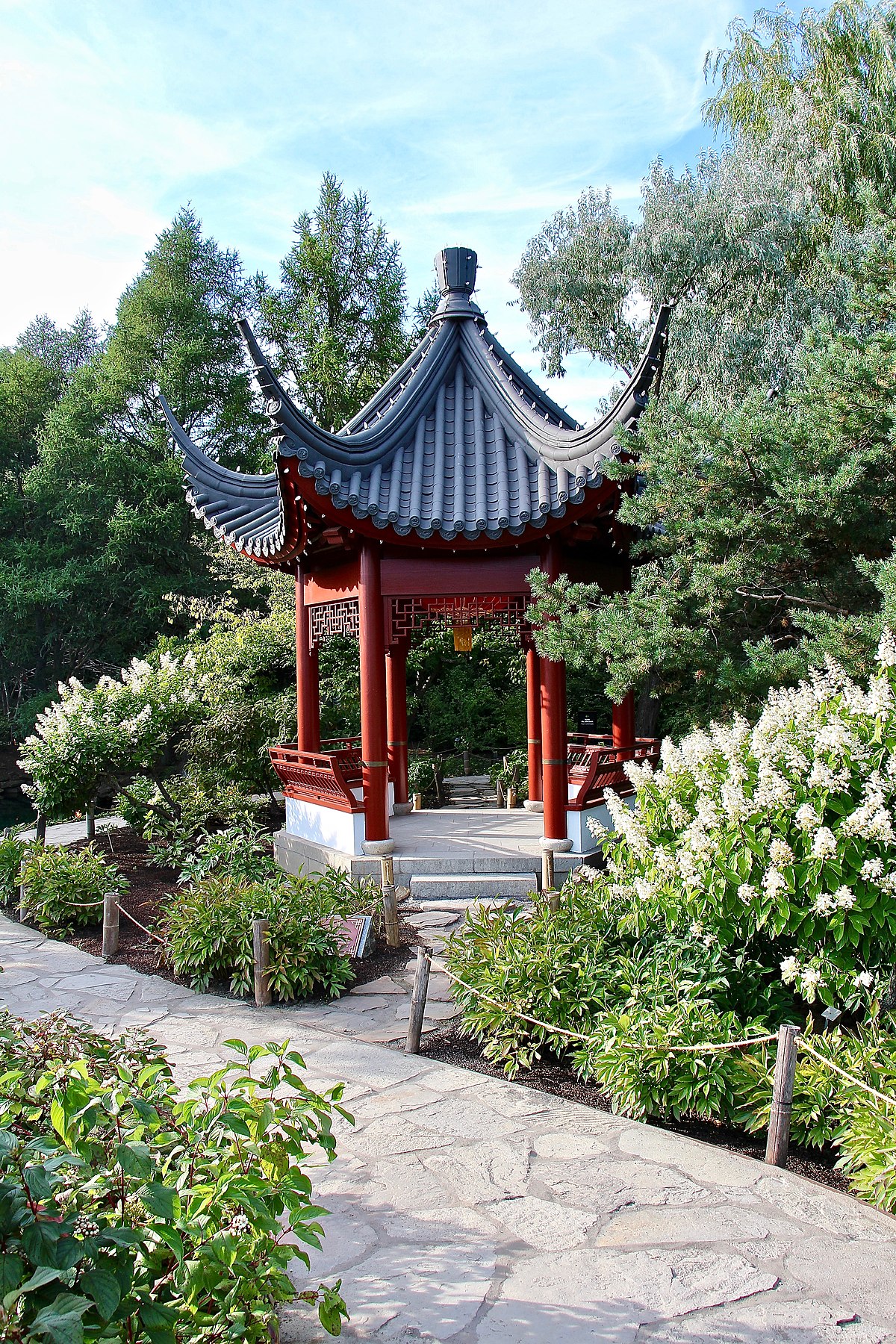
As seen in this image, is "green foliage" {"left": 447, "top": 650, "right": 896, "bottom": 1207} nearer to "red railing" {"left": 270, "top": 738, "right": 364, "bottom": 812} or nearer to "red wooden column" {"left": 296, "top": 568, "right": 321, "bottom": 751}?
"red railing" {"left": 270, "top": 738, "right": 364, "bottom": 812}

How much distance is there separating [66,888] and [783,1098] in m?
6.64

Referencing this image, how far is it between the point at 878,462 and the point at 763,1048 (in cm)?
379

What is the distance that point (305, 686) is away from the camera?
10203 millimetres

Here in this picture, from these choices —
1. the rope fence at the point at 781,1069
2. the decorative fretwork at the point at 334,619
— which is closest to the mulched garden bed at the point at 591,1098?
the rope fence at the point at 781,1069

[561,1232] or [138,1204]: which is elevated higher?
[138,1204]

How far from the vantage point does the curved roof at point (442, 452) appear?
7.57 meters

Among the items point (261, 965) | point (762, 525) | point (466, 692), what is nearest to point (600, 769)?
point (762, 525)

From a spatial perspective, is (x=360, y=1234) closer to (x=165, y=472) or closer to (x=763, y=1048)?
(x=763, y=1048)

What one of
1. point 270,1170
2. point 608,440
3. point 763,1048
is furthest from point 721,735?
point 608,440

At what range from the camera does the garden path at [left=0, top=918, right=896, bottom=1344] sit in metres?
2.96

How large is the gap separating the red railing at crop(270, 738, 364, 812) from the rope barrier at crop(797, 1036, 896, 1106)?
493cm

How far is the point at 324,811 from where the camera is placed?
9039 mm

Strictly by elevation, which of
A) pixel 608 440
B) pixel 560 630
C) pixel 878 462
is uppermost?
pixel 608 440

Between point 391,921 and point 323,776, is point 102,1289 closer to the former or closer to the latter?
point 391,921
